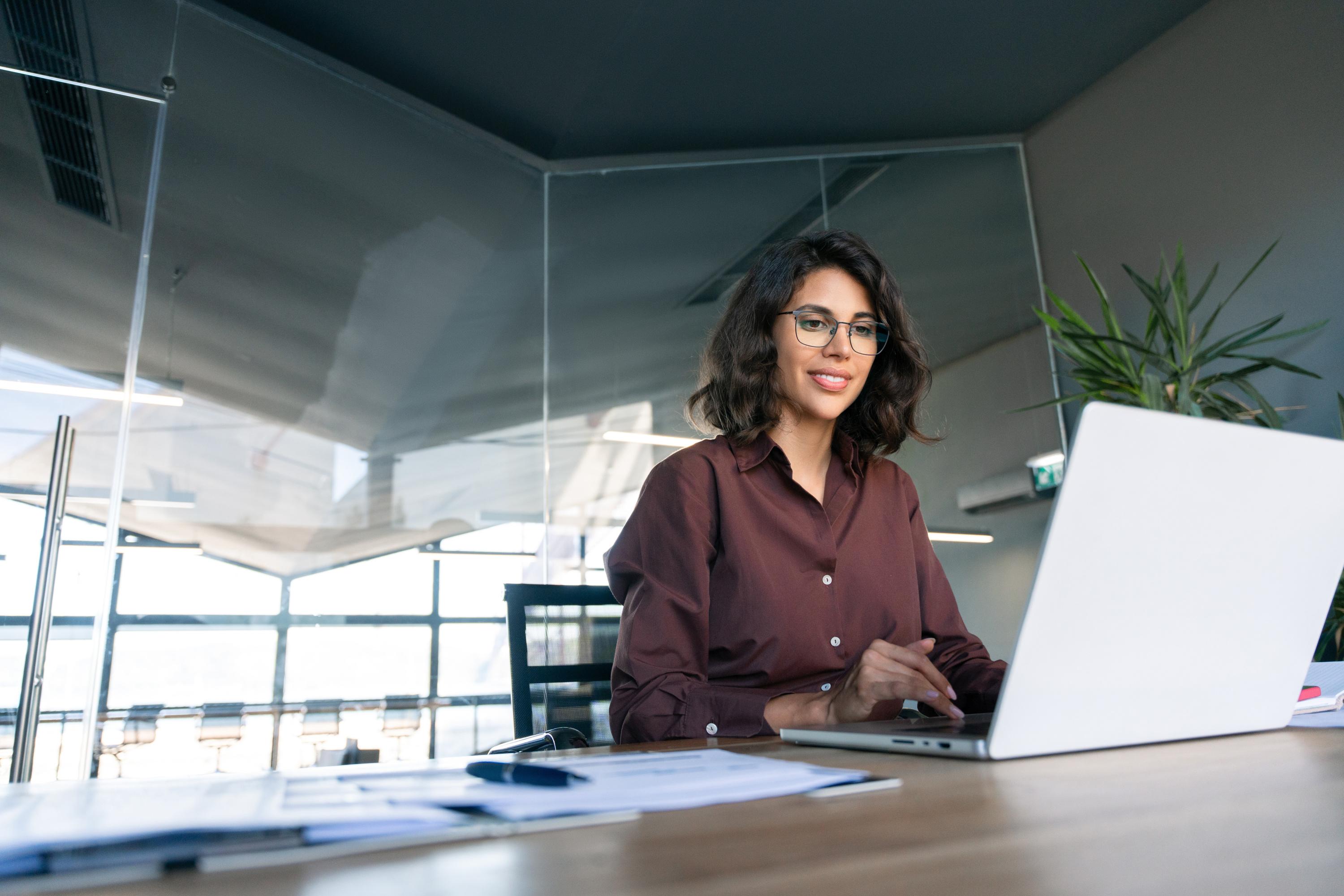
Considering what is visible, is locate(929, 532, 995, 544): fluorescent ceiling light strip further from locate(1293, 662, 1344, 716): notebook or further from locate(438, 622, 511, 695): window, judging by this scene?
locate(1293, 662, 1344, 716): notebook

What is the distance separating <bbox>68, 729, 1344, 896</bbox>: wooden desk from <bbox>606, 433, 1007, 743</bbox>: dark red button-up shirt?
824mm

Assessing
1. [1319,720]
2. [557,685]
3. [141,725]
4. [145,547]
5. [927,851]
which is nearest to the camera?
[927,851]

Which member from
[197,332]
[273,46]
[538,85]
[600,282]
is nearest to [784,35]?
[538,85]

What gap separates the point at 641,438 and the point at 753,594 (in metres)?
2.87

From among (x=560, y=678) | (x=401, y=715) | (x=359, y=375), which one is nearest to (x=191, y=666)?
(x=401, y=715)

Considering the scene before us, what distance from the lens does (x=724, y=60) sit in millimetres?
4055

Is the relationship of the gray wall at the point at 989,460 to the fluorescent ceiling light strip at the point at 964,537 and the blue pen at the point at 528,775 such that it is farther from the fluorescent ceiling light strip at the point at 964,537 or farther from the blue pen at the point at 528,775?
the blue pen at the point at 528,775

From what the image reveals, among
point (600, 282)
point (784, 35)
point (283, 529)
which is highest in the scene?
point (784, 35)

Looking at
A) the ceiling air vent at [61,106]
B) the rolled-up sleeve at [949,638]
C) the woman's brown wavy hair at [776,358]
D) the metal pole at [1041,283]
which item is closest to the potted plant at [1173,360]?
the metal pole at [1041,283]

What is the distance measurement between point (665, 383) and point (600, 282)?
610 millimetres

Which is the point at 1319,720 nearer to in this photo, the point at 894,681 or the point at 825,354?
the point at 894,681

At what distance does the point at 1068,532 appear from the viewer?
2.23ft

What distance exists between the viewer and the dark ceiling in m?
3.79

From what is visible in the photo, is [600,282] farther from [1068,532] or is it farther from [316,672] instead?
[1068,532]
